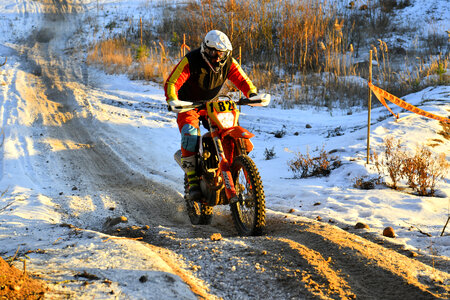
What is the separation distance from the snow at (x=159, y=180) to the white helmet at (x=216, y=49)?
6.84 ft

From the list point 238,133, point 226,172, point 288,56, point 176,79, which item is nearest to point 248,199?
point 226,172

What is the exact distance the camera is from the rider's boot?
4.77 meters

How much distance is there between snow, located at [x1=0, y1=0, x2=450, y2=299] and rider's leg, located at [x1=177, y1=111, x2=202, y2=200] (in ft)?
4.15

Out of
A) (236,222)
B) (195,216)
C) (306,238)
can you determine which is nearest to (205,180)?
(236,222)

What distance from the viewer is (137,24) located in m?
22.2

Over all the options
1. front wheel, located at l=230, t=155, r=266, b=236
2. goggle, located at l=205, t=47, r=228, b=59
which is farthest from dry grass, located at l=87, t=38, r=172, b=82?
front wheel, located at l=230, t=155, r=266, b=236

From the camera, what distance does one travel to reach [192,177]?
488 centimetres

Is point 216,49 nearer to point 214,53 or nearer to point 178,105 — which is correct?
point 214,53

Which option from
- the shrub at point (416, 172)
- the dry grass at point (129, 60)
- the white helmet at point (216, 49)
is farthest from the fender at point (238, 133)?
the dry grass at point (129, 60)

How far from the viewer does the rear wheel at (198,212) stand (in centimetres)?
518

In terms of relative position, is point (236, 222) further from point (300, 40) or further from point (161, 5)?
point (161, 5)

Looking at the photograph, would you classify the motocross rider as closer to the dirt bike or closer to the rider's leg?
the rider's leg

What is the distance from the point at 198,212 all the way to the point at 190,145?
1.07 meters

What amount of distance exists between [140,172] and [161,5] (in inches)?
770
